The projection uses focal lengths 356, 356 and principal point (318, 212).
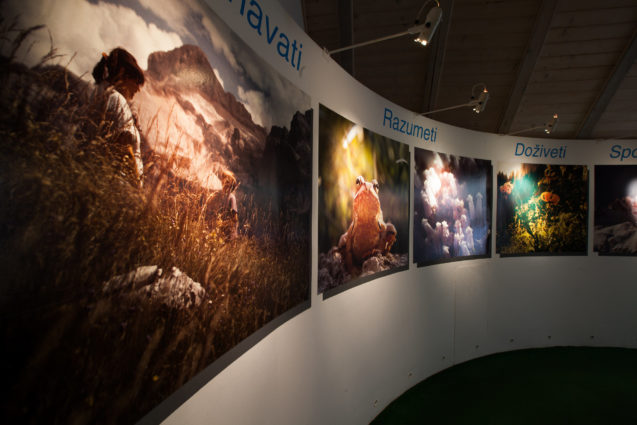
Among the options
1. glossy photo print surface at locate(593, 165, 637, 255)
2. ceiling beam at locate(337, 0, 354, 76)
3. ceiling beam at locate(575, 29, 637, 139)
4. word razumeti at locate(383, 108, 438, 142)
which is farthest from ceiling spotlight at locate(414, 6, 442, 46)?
glossy photo print surface at locate(593, 165, 637, 255)

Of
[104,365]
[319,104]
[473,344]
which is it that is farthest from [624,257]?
[104,365]

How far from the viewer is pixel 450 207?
5.19m

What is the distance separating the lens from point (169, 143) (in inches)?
50.4

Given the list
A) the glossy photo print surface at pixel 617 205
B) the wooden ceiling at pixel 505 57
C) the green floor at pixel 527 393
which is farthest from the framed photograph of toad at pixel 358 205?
the glossy photo print surface at pixel 617 205

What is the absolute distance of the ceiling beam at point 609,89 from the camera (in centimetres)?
536

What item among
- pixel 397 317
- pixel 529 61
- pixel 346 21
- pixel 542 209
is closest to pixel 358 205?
pixel 397 317

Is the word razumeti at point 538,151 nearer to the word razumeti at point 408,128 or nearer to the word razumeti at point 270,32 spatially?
the word razumeti at point 408,128

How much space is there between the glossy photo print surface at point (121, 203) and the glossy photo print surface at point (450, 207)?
10.7 ft

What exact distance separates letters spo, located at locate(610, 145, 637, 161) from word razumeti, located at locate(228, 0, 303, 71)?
22.6 feet

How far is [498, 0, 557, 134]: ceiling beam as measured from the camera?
4910mm

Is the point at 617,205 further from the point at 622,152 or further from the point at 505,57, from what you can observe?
the point at 505,57

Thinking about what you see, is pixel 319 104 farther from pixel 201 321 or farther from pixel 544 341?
pixel 544 341

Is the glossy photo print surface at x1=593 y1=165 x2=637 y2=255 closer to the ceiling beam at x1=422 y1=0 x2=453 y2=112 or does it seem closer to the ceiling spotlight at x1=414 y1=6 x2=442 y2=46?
the ceiling beam at x1=422 y1=0 x2=453 y2=112

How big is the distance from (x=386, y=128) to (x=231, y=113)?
2.61 m
